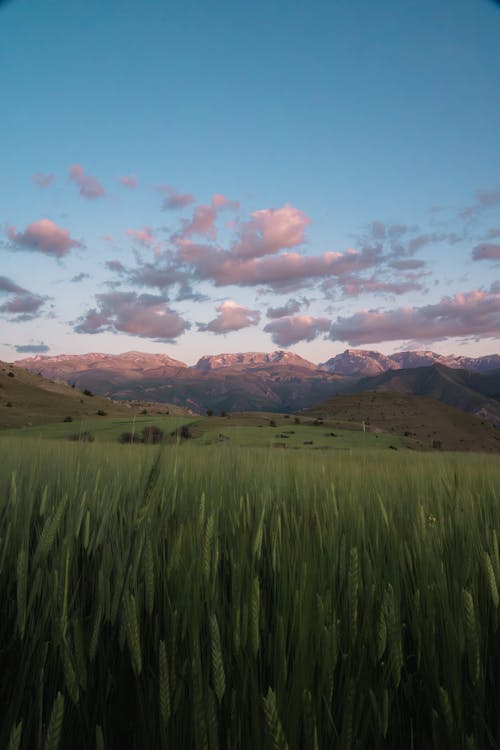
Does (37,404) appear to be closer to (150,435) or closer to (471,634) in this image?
(150,435)

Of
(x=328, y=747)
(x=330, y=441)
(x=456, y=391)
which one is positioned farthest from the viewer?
(x=456, y=391)

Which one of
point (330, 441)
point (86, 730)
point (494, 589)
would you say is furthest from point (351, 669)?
point (330, 441)

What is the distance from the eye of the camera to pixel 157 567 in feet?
3.99

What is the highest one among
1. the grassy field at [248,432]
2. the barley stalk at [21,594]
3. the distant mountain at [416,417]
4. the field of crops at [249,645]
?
the barley stalk at [21,594]

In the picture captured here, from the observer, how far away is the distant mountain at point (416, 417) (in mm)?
38281

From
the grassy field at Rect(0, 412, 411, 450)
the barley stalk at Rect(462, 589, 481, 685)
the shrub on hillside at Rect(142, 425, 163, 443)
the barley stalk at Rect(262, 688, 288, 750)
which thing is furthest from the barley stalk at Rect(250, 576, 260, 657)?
the grassy field at Rect(0, 412, 411, 450)

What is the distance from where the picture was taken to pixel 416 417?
44469 millimetres

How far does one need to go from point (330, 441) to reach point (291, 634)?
1464 centimetres

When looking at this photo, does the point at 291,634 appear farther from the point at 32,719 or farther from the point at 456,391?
the point at 456,391

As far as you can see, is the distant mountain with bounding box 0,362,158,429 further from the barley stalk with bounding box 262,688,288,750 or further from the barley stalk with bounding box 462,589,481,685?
the barley stalk with bounding box 262,688,288,750

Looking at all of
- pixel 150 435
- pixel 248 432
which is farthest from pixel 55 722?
pixel 248 432

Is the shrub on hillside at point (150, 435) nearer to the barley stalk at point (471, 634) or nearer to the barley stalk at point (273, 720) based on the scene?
the barley stalk at point (471, 634)

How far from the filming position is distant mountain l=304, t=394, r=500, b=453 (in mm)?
38281

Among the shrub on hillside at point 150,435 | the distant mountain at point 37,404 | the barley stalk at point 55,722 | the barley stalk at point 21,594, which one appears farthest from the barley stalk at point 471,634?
the distant mountain at point 37,404
